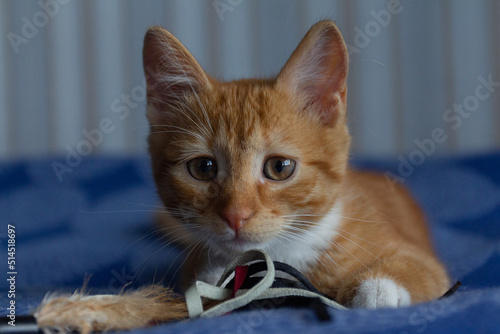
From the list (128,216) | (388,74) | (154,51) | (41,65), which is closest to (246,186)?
(154,51)

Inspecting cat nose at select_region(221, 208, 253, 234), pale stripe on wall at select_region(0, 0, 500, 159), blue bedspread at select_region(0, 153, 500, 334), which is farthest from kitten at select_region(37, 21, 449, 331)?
pale stripe on wall at select_region(0, 0, 500, 159)

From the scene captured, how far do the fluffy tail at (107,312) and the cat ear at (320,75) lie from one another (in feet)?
2.20

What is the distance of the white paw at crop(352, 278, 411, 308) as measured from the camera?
3.56ft

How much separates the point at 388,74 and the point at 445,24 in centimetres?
42

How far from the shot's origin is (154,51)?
144cm

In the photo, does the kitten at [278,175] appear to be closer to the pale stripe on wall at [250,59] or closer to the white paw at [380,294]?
the white paw at [380,294]

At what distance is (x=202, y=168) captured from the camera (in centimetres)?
129

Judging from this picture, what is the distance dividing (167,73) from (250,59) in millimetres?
1585

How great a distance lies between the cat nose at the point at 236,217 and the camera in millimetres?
1116

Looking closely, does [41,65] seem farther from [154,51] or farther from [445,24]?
[445,24]

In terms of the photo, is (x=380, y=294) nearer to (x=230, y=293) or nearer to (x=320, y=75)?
(x=230, y=293)

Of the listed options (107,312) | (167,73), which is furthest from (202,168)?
(107,312)

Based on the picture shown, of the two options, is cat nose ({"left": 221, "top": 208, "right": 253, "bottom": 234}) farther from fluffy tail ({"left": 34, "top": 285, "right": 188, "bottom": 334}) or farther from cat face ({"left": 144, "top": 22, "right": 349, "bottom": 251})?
fluffy tail ({"left": 34, "top": 285, "right": 188, "bottom": 334})

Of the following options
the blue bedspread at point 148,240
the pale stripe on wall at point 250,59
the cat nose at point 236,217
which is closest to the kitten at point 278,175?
the cat nose at point 236,217
